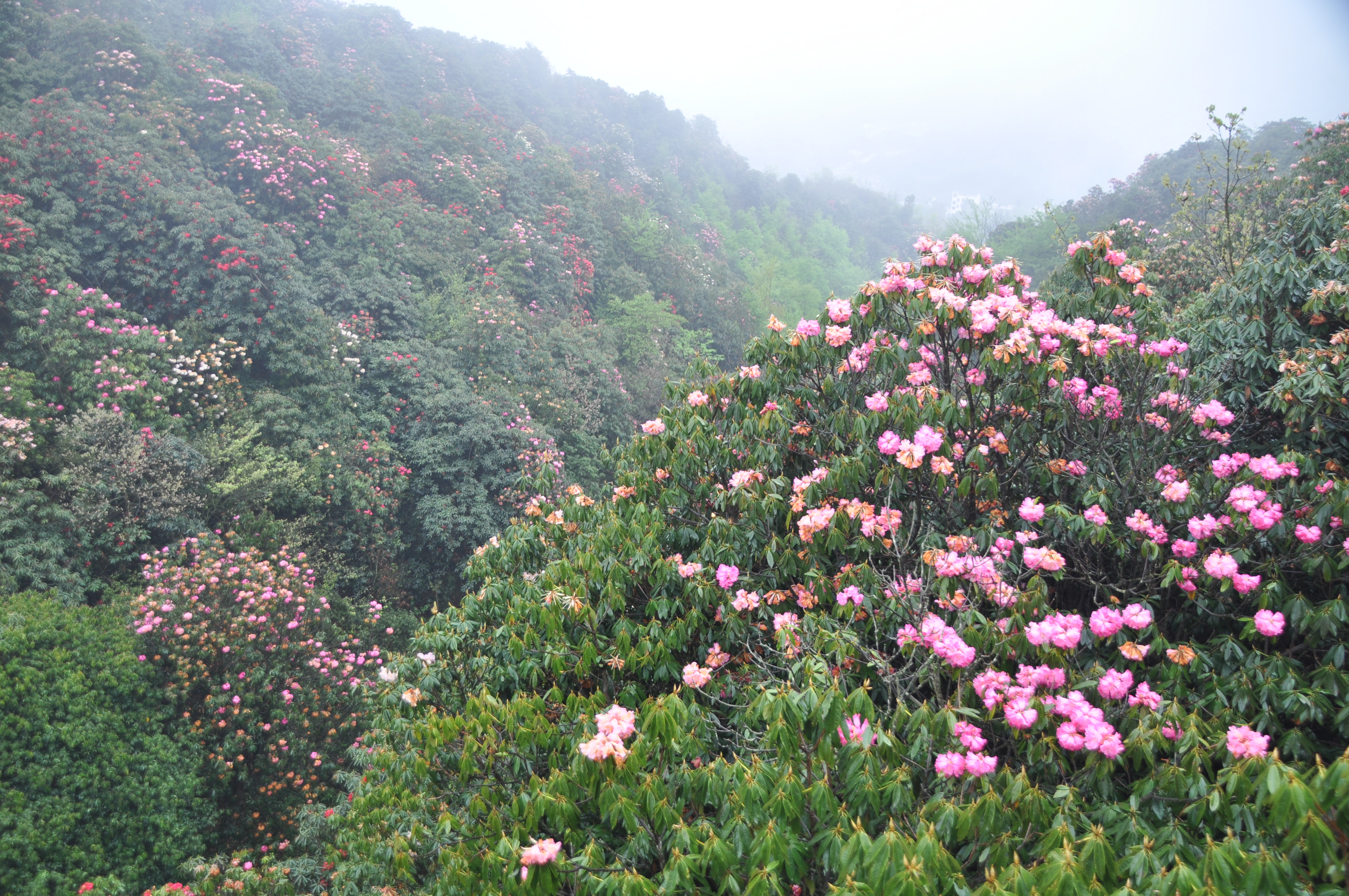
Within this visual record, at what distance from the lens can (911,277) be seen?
452cm

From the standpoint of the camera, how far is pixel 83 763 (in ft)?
19.6

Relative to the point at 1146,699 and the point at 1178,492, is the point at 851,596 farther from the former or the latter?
the point at 1178,492

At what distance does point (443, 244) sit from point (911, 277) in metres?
17.4

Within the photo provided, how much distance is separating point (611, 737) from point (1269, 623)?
2.99 m

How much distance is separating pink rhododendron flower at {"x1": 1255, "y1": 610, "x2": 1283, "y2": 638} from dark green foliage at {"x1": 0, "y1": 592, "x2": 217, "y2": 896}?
29.5 ft

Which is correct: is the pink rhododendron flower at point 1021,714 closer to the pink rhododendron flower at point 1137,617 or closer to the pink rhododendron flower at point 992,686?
the pink rhododendron flower at point 992,686

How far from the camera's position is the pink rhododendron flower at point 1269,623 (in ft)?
8.84

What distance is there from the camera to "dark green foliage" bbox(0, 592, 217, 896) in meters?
5.48

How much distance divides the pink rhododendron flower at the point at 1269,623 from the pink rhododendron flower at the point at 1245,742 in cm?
74

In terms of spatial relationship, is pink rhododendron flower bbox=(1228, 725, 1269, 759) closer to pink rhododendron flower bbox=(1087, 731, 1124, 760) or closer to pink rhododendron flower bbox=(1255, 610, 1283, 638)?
pink rhododendron flower bbox=(1087, 731, 1124, 760)

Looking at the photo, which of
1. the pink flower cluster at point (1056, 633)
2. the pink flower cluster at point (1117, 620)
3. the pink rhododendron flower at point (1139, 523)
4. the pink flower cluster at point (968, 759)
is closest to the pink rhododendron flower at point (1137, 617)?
the pink flower cluster at point (1117, 620)

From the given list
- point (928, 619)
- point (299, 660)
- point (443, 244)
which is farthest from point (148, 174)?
point (928, 619)

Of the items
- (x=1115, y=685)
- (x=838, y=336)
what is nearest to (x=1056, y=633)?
(x=1115, y=685)

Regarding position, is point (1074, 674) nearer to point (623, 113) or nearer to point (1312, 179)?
point (1312, 179)
